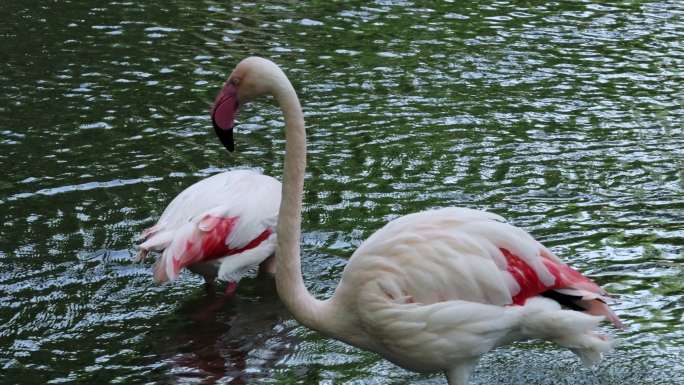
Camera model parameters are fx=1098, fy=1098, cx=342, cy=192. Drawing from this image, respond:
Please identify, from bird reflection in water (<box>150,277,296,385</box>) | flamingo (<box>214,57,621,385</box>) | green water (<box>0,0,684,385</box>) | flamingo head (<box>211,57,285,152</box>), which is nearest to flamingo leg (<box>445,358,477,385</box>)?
flamingo (<box>214,57,621,385</box>)

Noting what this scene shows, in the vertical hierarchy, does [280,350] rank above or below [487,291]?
below

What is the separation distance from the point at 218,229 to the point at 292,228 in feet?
4.33

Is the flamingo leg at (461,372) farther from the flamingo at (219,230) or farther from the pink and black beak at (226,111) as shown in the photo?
the flamingo at (219,230)

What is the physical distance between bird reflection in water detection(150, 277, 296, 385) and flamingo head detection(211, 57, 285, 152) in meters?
1.21

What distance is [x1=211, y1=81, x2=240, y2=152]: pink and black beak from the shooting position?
503 cm

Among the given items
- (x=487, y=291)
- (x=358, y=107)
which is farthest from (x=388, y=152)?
(x=487, y=291)

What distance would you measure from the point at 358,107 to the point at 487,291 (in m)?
4.61

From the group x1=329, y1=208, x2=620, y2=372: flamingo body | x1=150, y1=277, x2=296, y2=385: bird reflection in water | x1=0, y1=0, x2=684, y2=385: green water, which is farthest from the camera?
x1=0, y1=0, x2=684, y2=385: green water

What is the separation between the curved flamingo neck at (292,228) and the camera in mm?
4824

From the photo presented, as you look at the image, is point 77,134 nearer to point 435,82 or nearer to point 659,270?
point 435,82

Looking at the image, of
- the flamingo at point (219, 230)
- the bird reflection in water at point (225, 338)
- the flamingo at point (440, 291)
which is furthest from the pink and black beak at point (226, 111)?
the bird reflection in water at point (225, 338)

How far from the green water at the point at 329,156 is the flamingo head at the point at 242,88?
1.28 metres

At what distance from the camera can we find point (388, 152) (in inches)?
325

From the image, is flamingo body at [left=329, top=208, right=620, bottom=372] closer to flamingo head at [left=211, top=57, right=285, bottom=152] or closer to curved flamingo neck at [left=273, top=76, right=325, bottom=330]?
curved flamingo neck at [left=273, top=76, right=325, bottom=330]
